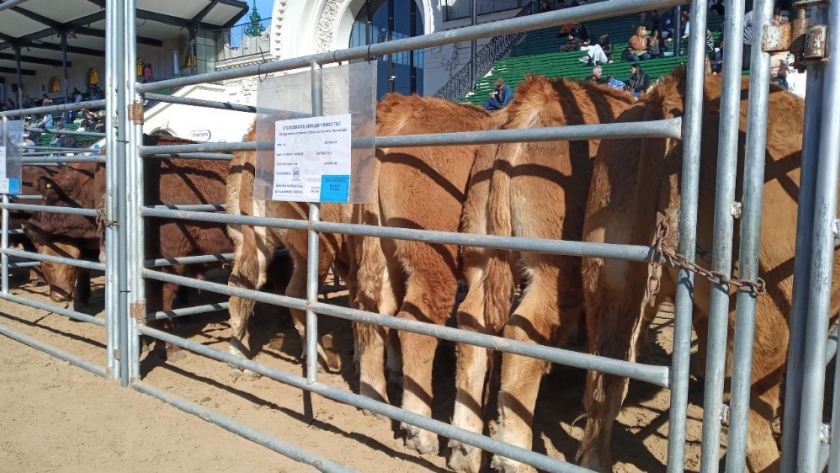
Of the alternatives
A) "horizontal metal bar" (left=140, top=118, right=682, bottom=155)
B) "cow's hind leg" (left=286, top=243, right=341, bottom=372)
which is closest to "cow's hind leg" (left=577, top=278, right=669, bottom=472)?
"horizontal metal bar" (left=140, top=118, right=682, bottom=155)

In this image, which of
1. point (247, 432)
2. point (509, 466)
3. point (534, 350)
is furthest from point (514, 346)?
point (247, 432)

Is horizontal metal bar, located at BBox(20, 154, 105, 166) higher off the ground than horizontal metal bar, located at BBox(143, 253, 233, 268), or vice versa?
horizontal metal bar, located at BBox(20, 154, 105, 166)

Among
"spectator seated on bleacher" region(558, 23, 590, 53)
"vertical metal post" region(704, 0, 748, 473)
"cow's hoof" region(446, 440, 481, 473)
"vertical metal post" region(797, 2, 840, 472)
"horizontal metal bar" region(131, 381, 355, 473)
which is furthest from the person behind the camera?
"spectator seated on bleacher" region(558, 23, 590, 53)

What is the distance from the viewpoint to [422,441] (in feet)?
11.1

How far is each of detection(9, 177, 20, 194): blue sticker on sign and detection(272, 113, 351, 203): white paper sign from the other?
392 cm

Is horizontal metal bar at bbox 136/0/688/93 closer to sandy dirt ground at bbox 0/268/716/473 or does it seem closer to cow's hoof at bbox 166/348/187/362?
sandy dirt ground at bbox 0/268/716/473

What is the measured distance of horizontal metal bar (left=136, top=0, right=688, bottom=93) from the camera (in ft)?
6.68

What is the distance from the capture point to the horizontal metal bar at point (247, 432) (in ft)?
9.59

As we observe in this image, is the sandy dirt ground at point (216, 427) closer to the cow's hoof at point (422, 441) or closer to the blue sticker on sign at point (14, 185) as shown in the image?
the cow's hoof at point (422, 441)

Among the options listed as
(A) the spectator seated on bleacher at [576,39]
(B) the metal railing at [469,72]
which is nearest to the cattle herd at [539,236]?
(B) the metal railing at [469,72]

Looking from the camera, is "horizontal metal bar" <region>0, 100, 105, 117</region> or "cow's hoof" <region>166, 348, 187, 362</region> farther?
"cow's hoof" <region>166, 348, 187, 362</region>

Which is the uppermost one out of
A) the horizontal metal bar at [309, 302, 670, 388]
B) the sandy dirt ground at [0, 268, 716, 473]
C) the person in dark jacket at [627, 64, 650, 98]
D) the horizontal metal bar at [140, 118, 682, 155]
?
the person in dark jacket at [627, 64, 650, 98]

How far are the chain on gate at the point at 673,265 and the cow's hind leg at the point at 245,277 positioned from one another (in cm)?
383

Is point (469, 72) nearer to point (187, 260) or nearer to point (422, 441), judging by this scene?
point (187, 260)
